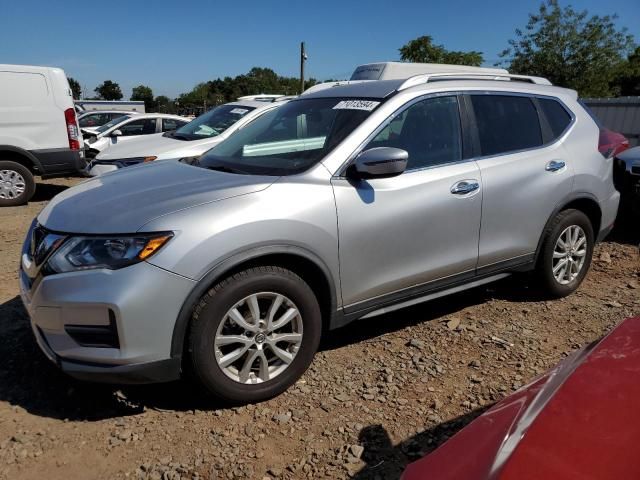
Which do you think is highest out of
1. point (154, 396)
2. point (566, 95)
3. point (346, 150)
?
point (566, 95)

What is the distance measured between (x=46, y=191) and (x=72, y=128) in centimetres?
200

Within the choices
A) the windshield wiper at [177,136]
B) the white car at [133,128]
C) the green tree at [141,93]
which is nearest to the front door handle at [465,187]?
the windshield wiper at [177,136]

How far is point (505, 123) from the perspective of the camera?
3.63m

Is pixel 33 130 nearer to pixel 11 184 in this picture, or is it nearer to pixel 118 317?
pixel 11 184

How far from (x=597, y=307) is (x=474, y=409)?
1.97m

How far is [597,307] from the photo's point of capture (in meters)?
4.08

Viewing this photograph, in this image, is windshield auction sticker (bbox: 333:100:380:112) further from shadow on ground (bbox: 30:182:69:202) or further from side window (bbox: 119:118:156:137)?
side window (bbox: 119:118:156:137)

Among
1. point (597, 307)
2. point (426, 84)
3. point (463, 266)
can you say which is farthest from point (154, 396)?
point (597, 307)

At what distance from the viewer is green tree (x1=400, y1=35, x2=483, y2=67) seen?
2580cm

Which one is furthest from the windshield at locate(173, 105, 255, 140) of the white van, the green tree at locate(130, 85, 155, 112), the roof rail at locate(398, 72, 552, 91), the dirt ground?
the green tree at locate(130, 85, 155, 112)

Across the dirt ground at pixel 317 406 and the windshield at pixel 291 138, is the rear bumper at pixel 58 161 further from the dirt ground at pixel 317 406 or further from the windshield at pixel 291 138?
the windshield at pixel 291 138

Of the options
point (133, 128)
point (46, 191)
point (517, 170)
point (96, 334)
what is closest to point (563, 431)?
point (96, 334)

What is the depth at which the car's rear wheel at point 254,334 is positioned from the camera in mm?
2469

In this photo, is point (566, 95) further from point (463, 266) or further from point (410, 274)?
point (410, 274)
